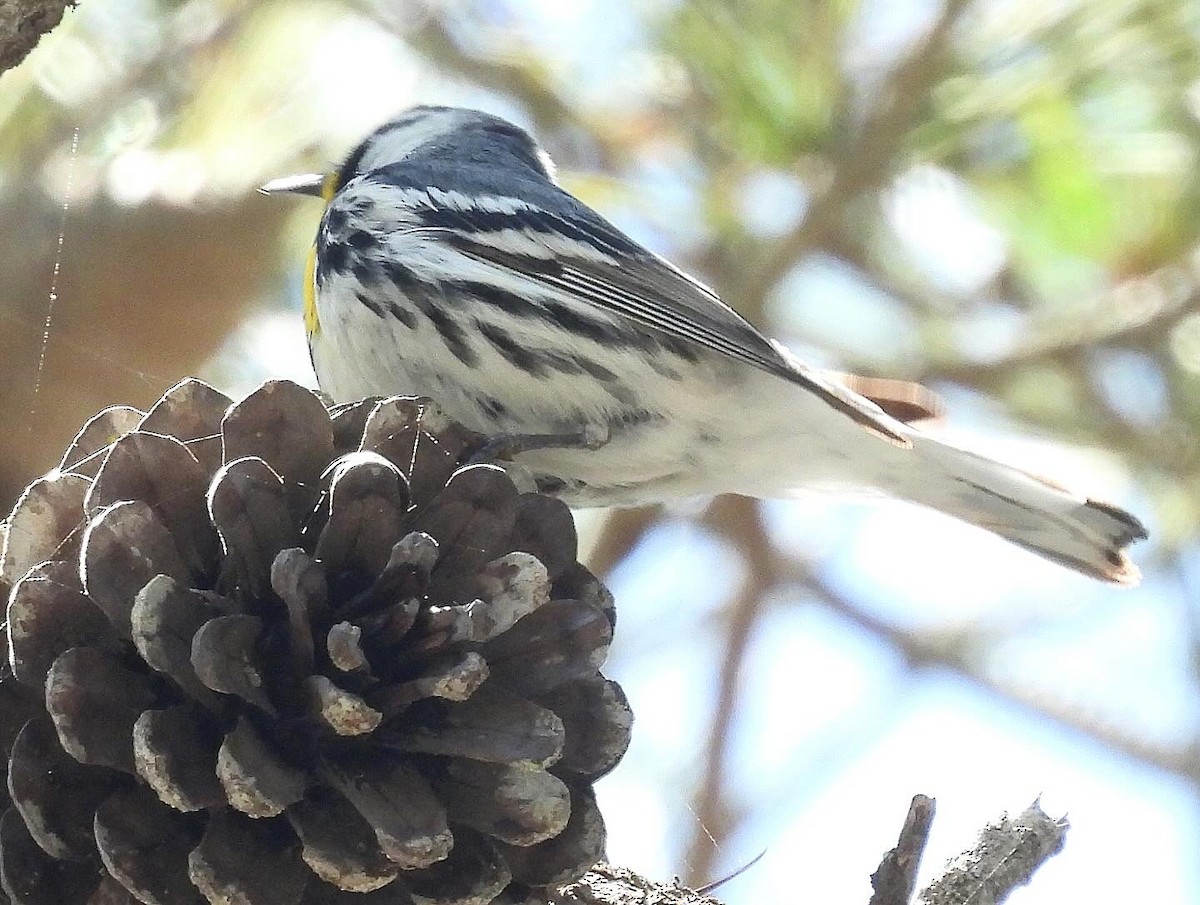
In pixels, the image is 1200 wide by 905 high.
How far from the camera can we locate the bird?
147 cm

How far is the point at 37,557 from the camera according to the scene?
895mm

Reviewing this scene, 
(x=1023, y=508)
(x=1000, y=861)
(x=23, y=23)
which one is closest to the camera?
(x=1000, y=861)

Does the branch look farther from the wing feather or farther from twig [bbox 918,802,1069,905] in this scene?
twig [bbox 918,802,1069,905]

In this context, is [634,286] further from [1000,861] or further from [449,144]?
[1000,861]

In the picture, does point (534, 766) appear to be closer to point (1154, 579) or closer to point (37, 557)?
point (37, 557)

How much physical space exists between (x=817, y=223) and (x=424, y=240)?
50cm

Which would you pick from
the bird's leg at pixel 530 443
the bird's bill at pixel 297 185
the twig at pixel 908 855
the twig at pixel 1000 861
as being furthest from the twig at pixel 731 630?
the twig at pixel 908 855

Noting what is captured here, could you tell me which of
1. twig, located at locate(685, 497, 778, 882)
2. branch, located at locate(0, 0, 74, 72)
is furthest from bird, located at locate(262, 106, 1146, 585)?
branch, located at locate(0, 0, 74, 72)

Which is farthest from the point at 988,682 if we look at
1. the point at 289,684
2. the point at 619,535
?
the point at 289,684

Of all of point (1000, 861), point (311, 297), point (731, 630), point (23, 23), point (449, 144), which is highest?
point (449, 144)

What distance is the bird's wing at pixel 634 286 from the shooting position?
156 centimetres

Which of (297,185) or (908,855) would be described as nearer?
(908,855)

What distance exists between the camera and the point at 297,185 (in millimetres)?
1664

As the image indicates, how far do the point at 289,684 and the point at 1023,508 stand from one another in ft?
3.88
